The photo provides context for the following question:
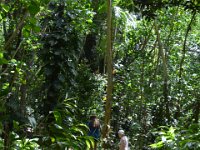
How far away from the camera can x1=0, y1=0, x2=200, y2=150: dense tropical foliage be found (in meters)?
6.97

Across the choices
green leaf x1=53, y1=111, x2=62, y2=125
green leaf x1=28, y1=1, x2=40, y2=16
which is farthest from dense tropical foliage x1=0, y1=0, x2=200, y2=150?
green leaf x1=28, y1=1, x2=40, y2=16

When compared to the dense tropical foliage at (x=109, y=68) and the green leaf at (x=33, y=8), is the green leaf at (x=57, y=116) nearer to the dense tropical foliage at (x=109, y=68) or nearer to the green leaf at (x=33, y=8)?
the green leaf at (x=33, y=8)

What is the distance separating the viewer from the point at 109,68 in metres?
7.66

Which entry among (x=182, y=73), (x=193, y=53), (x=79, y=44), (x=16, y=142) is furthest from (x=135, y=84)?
(x=16, y=142)

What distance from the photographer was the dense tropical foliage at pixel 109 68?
697 cm

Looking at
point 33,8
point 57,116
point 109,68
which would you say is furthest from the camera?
point 109,68

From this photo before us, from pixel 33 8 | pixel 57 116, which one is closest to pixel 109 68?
pixel 57 116

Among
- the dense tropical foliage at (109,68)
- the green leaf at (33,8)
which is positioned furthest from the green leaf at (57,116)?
the dense tropical foliage at (109,68)

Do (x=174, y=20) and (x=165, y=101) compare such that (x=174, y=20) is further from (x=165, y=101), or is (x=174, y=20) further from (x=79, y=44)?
(x=79, y=44)

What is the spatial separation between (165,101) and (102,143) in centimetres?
299

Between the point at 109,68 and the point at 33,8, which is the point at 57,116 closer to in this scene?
the point at 33,8

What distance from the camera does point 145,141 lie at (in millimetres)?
10273

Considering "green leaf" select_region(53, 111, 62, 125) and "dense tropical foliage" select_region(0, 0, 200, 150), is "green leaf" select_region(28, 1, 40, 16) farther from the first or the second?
"dense tropical foliage" select_region(0, 0, 200, 150)

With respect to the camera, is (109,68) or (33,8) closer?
(33,8)
